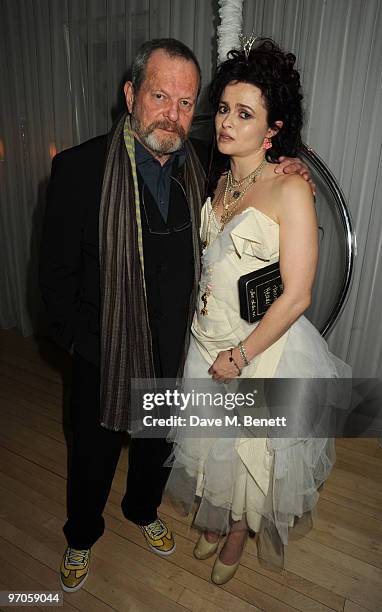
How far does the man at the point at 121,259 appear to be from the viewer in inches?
60.1

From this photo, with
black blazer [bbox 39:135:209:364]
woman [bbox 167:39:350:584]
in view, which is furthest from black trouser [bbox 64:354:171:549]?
woman [bbox 167:39:350:584]

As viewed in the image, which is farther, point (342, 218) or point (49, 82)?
point (49, 82)

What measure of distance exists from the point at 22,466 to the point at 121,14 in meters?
2.62

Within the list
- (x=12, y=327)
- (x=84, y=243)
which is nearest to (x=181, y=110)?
(x=84, y=243)

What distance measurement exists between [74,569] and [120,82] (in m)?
2.66

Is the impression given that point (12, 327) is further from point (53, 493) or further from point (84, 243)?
point (84, 243)

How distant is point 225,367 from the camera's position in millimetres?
1568

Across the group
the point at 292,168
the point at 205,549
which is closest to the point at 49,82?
the point at 292,168

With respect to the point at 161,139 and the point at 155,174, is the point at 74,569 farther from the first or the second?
the point at 161,139

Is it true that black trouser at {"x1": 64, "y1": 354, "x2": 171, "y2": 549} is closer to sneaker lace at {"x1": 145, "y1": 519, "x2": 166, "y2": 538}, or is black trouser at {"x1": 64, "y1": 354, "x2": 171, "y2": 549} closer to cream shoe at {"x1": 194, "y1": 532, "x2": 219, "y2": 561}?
sneaker lace at {"x1": 145, "y1": 519, "x2": 166, "y2": 538}

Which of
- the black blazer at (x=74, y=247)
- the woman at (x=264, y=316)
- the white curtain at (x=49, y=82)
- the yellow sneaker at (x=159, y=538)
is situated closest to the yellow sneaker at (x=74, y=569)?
the yellow sneaker at (x=159, y=538)

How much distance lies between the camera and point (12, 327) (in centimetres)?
399

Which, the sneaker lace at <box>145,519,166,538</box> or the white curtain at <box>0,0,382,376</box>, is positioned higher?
the white curtain at <box>0,0,382,376</box>

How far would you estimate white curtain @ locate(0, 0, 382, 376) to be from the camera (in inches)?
92.7
